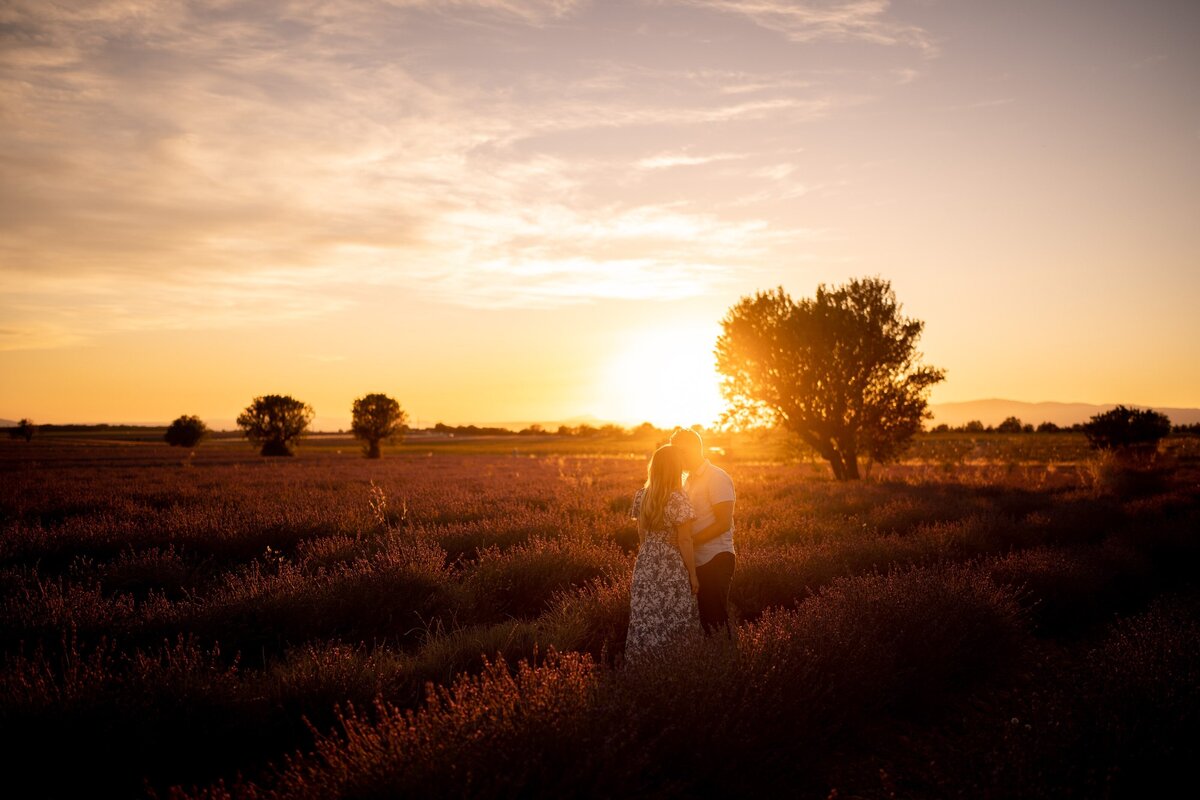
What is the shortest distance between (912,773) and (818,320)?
17.7 m

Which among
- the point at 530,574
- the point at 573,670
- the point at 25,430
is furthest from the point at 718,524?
the point at 25,430

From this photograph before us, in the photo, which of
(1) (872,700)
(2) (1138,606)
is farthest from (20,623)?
(2) (1138,606)

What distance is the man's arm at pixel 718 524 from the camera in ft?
18.0

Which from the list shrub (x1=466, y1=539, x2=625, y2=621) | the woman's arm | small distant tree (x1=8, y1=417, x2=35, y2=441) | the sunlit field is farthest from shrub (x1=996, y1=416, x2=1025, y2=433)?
small distant tree (x1=8, y1=417, x2=35, y2=441)

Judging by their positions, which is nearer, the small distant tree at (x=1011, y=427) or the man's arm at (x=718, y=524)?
the man's arm at (x=718, y=524)

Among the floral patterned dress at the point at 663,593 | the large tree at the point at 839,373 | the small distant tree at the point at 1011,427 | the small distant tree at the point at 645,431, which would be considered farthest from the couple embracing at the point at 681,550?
the small distant tree at the point at 645,431

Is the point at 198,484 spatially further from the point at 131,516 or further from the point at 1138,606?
the point at 1138,606

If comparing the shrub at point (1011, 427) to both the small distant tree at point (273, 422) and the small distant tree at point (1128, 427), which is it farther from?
the small distant tree at point (273, 422)

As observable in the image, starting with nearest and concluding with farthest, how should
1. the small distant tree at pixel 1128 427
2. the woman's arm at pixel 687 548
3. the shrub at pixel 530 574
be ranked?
the woman's arm at pixel 687 548 → the shrub at pixel 530 574 → the small distant tree at pixel 1128 427

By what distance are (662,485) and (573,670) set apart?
1.86 meters

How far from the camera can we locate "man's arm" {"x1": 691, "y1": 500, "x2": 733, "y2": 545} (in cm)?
549

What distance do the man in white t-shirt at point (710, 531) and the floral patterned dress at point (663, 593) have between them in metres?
0.21

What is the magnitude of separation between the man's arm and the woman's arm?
153mm

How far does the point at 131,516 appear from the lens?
39.3 feet
